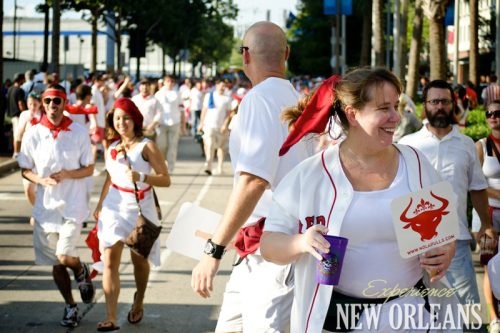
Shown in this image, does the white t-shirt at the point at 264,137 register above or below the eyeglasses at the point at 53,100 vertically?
below

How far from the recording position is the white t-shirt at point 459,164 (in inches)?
286

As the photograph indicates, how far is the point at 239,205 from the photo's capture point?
4.68 m

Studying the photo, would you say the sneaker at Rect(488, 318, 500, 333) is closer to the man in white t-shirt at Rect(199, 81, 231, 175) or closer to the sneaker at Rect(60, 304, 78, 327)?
the sneaker at Rect(60, 304, 78, 327)

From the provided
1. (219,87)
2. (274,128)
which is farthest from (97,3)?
(274,128)

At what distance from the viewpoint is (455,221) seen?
12.6ft

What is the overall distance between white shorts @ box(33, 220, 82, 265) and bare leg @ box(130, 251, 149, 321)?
516 millimetres

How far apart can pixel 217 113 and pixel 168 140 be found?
4.31 ft

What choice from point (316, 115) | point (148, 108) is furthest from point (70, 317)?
point (148, 108)

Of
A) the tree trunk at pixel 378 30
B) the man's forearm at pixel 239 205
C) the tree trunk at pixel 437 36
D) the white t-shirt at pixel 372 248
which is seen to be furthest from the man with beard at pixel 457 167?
the tree trunk at pixel 378 30

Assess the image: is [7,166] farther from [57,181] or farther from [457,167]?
[457,167]

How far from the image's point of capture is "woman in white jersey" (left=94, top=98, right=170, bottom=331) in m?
8.25

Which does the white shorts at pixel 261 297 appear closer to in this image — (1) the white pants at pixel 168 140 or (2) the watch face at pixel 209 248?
(2) the watch face at pixel 209 248

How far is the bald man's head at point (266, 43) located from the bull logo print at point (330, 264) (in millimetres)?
1688

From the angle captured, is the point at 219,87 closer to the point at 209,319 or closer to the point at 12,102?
the point at 12,102
